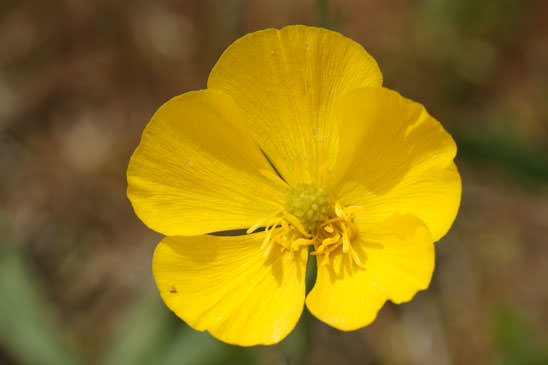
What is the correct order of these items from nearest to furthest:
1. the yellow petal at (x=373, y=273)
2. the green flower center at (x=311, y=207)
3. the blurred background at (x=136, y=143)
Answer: the yellow petal at (x=373, y=273)
the green flower center at (x=311, y=207)
the blurred background at (x=136, y=143)

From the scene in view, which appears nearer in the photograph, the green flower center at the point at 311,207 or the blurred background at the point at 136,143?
the green flower center at the point at 311,207

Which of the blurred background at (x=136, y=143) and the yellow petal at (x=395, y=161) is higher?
the yellow petal at (x=395, y=161)

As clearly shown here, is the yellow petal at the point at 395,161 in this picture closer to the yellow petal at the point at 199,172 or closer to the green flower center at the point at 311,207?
the green flower center at the point at 311,207

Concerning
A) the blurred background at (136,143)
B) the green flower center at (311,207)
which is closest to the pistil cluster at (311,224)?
the green flower center at (311,207)

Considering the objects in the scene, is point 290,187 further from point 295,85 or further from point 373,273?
point 373,273

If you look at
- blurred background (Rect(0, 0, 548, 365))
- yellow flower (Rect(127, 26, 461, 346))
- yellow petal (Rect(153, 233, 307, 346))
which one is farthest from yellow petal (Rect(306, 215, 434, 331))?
blurred background (Rect(0, 0, 548, 365))

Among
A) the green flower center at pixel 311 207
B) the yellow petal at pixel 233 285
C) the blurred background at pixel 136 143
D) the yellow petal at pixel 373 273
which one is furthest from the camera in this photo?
the blurred background at pixel 136 143

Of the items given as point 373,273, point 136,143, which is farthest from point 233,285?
point 136,143
